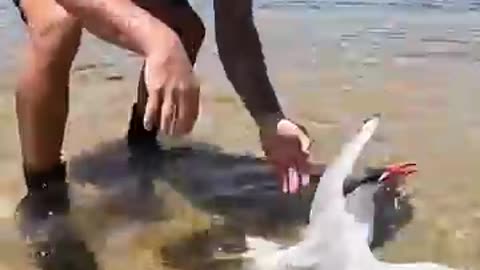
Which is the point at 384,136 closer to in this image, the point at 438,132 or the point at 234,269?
the point at 438,132

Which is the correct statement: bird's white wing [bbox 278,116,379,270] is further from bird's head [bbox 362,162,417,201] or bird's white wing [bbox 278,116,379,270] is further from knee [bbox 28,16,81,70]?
knee [bbox 28,16,81,70]

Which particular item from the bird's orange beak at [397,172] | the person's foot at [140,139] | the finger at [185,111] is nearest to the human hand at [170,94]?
the finger at [185,111]

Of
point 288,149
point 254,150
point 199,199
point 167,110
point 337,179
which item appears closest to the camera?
point 167,110

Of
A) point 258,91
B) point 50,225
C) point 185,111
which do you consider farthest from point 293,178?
point 185,111

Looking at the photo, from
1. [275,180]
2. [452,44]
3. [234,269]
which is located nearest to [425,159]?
[275,180]

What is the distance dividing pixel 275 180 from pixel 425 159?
42 centimetres

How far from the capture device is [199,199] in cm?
261

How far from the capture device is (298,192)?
2.44m

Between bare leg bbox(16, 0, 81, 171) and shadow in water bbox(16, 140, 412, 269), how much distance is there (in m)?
0.17

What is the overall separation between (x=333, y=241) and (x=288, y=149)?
333 mm

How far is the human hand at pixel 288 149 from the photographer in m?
2.25

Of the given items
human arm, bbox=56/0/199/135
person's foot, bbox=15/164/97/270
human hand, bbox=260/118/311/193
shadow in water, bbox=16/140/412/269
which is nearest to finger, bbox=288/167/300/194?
human hand, bbox=260/118/311/193

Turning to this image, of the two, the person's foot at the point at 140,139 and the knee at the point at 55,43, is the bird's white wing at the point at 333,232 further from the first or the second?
the person's foot at the point at 140,139

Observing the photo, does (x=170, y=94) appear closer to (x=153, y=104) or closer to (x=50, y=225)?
(x=153, y=104)
